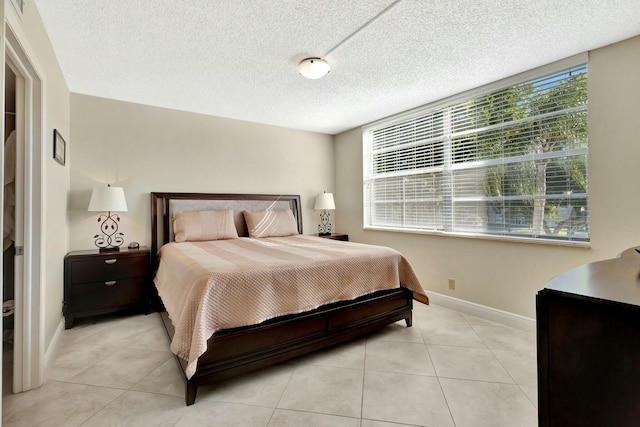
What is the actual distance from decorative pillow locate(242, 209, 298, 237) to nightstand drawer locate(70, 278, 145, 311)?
143cm

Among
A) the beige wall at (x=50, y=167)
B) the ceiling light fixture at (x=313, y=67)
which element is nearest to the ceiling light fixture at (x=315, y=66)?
the ceiling light fixture at (x=313, y=67)

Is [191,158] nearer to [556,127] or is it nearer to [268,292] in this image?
[268,292]

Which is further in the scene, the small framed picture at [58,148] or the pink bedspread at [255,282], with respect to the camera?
the small framed picture at [58,148]

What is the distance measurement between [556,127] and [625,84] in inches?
19.0

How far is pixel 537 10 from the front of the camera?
1.93m

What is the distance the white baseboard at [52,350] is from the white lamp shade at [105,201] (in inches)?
43.9

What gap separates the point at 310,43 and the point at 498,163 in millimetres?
2166

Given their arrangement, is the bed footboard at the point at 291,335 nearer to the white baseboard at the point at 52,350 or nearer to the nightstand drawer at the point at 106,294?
the white baseboard at the point at 52,350

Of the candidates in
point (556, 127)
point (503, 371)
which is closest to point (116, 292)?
point (503, 371)

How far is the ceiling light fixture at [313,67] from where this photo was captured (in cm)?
253

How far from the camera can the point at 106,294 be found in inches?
119

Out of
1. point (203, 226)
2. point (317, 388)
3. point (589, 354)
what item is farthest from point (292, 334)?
point (203, 226)

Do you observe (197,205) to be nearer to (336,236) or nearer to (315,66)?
(336,236)

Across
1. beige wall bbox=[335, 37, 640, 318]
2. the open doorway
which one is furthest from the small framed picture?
beige wall bbox=[335, 37, 640, 318]
